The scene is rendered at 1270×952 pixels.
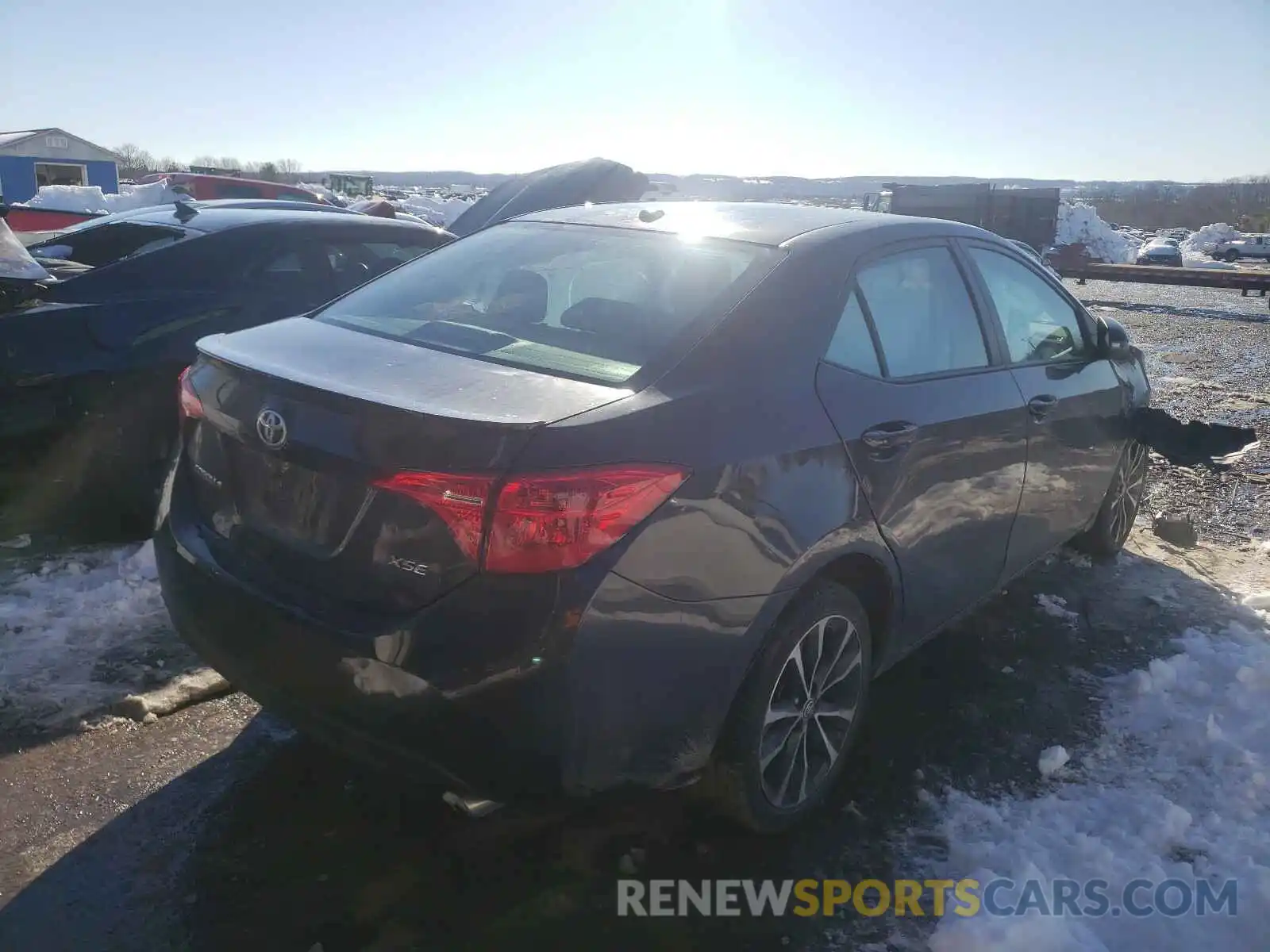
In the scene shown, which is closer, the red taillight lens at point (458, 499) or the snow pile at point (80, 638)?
the red taillight lens at point (458, 499)

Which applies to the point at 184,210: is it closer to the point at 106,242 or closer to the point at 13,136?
the point at 106,242

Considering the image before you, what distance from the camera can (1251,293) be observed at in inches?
939

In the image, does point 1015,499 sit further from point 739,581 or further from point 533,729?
point 533,729

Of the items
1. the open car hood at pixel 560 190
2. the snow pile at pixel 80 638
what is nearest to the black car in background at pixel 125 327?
the snow pile at pixel 80 638

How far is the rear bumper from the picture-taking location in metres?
2.09

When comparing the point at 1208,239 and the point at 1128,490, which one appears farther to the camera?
the point at 1208,239

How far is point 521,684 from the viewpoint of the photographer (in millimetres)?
2086

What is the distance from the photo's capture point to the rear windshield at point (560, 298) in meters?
2.63

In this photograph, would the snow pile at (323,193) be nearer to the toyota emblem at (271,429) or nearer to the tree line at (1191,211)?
the toyota emblem at (271,429)

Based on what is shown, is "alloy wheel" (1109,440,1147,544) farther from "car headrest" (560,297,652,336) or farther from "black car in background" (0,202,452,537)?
"black car in background" (0,202,452,537)

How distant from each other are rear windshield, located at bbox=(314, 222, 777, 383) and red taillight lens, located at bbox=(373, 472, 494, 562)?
19.8 inches

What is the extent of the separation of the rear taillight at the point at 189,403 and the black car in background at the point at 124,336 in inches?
68.0

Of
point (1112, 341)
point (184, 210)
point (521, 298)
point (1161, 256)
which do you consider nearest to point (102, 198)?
point (184, 210)

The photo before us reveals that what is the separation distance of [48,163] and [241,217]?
3644 centimetres
